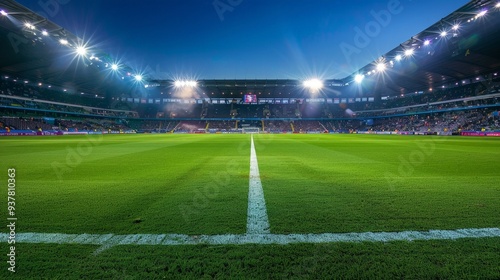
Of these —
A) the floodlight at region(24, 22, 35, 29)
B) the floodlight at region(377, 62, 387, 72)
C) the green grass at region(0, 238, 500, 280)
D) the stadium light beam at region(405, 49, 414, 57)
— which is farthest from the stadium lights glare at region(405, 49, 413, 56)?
the floodlight at region(24, 22, 35, 29)

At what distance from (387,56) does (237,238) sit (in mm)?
51124

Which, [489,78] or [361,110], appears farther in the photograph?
[361,110]

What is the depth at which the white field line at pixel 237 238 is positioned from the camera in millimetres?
2273

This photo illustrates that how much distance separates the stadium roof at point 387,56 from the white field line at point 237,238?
34813 mm

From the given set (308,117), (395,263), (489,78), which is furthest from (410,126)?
(395,263)

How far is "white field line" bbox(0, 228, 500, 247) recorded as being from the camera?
2273 millimetres

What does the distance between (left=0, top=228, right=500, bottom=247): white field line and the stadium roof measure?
34813 mm

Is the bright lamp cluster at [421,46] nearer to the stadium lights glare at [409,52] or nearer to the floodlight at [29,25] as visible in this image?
the stadium lights glare at [409,52]

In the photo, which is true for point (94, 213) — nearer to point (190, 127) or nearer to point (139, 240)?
point (139, 240)

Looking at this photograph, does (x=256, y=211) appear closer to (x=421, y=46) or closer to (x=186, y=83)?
(x=421, y=46)

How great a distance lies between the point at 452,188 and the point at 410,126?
6191cm

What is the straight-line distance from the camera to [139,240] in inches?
91.0

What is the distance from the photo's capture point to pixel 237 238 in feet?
7.75

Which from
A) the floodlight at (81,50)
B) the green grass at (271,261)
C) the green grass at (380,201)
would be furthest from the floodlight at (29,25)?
the green grass at (271,261)
